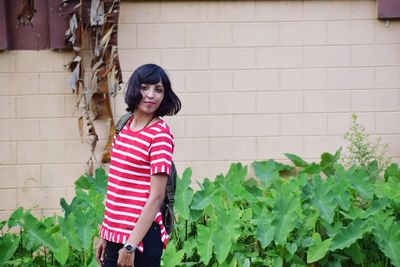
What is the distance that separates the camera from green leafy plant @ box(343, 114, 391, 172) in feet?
18.2

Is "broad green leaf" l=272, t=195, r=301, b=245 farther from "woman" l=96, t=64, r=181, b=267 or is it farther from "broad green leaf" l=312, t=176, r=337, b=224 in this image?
"woman" l=96, t=64, r=181, b=267

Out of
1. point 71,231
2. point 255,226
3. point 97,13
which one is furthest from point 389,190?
point 97,13

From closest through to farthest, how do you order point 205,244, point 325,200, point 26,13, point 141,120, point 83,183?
point 141,120
point 205,244
point 325,200
point 83,183
point 26,13

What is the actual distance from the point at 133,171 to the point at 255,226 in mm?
1778

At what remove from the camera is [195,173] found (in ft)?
18.6

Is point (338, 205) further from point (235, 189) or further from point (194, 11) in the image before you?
point (194, 11)

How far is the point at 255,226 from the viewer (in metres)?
4.75

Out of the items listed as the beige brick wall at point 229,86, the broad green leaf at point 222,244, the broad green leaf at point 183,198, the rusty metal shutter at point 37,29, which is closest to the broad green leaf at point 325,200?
the broad green leaf at point 222,244

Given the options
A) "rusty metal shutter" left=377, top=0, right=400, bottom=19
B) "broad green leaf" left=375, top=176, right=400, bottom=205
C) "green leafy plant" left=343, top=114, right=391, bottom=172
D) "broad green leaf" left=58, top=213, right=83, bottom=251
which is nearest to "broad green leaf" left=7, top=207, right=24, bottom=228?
"broad green leaf" left=58, top=213, right=83, bottom=251

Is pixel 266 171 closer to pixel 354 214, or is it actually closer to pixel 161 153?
pixel 354 214

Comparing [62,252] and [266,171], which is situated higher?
[266,171]

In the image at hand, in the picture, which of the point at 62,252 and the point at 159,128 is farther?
the point at 62,252

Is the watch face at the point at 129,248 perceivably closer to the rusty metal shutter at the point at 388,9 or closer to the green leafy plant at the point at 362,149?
the green leafy plant at the point at 362,149

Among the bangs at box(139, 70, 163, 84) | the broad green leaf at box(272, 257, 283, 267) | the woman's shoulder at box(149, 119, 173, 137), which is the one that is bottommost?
the broad green leaf at box(272, 257, 283, 267)
